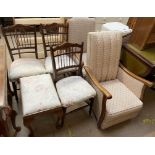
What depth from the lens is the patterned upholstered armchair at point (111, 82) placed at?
1763mm

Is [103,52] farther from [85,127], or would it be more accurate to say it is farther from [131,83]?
[85,127]

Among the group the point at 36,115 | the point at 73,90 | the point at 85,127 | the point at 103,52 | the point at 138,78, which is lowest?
the point at 85,127

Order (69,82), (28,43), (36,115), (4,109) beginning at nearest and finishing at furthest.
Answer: (4,109)
(36,115)
(69,82)
(28,43)

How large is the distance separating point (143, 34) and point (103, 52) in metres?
0.49

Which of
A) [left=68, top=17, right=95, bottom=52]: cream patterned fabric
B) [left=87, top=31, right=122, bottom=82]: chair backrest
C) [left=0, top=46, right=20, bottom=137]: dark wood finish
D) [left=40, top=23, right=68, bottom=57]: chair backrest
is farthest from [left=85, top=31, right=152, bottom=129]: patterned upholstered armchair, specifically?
[left=0, top=46, right=20, bottom=137]: dark wood finish

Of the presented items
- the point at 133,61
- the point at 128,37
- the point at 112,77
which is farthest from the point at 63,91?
the point at 128,37

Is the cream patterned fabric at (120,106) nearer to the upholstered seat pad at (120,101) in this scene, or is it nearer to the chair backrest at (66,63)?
the upholstered seat pad at (120,101)

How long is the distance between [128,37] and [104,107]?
42.5 inches

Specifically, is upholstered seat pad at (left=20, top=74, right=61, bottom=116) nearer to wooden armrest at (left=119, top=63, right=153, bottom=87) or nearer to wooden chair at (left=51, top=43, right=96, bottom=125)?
wooden chair at (left=51, top=43, right=96, bottom=125)

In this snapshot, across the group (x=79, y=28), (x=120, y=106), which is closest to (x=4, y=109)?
(x=120, y=106)

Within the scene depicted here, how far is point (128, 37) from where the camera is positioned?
2.28m

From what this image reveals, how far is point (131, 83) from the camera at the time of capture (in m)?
1.96

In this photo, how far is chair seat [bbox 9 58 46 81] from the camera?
1.98 metres
